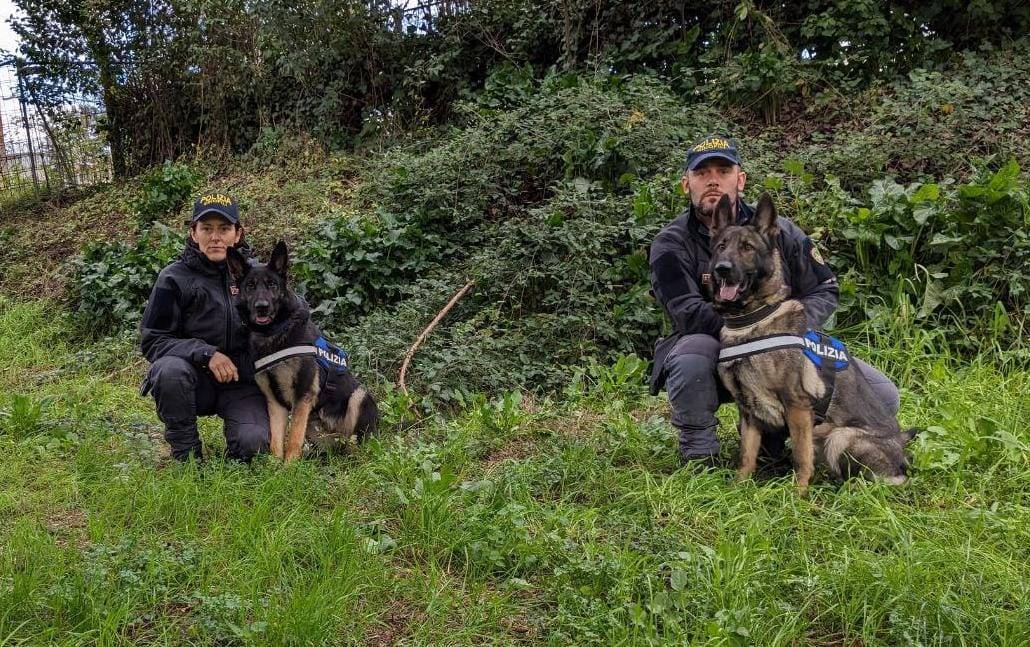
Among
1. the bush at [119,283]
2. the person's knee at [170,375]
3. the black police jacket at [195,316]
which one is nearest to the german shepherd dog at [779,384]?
the black police jacket at [195,316]

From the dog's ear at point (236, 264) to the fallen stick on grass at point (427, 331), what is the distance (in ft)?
4.74

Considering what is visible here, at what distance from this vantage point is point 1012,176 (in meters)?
5.75

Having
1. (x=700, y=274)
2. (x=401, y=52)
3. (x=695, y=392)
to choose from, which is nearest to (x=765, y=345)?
(x=695, y=392)

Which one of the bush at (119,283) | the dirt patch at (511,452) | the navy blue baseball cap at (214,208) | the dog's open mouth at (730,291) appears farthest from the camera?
the bush at (119,283)

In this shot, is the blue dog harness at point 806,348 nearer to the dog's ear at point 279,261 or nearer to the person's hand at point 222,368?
the dog's ear at point 279,261

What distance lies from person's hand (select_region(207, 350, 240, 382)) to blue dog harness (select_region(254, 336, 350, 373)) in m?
0.13

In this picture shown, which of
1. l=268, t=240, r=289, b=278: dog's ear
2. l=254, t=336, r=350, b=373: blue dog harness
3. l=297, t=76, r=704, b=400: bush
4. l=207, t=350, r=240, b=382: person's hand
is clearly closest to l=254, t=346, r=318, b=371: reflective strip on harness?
l=254, t=336, r=350, b=373: blue dog harness

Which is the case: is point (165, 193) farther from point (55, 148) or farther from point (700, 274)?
point (700, 274)

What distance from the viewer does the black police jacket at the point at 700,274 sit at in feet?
13.1

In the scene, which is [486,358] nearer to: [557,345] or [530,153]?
[557,345]

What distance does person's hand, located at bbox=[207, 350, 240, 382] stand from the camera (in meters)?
→ 4.36

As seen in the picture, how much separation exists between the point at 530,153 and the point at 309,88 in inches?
199

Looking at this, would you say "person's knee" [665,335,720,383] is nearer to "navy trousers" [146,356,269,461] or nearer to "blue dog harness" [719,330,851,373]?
"blue dog harness" [719,330,851,373]

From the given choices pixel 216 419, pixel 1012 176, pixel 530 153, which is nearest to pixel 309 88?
pixel 530 153
